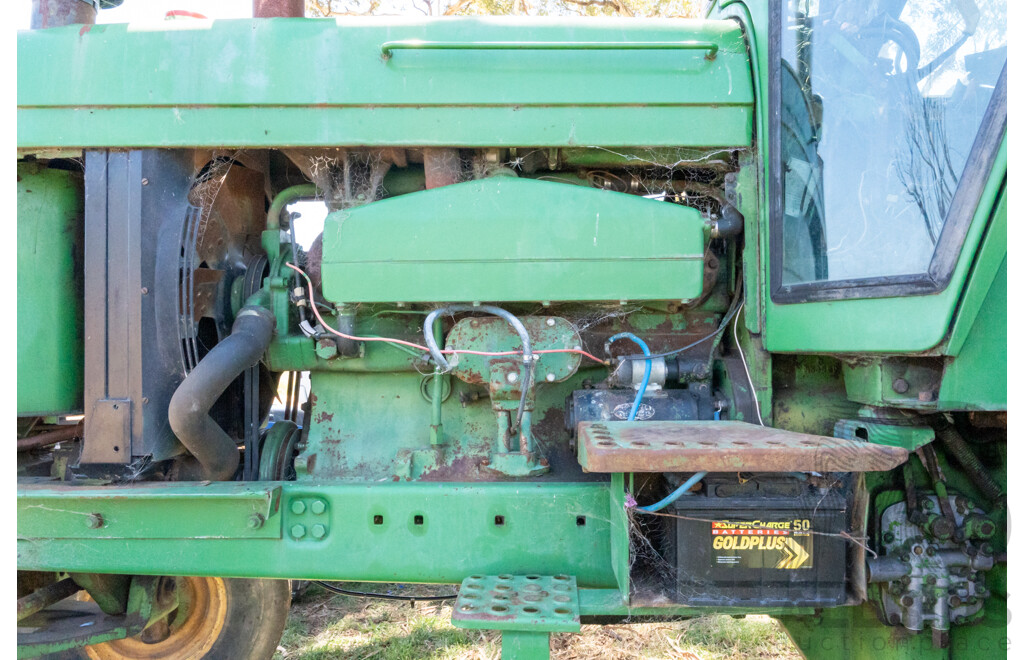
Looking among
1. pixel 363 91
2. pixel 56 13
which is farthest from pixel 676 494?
pixel 56 13

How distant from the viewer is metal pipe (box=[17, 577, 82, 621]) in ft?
5.95

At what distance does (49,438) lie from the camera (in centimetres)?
194

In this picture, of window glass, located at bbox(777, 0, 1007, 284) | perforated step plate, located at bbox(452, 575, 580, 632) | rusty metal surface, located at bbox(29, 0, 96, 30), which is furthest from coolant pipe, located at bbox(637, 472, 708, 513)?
rusty metal surface, located at bbox(29, 0, 96, 30)

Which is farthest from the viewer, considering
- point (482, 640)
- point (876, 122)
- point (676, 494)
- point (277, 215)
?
point (482, 640)

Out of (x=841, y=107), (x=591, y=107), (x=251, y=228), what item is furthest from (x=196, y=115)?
(x=841, y=107)

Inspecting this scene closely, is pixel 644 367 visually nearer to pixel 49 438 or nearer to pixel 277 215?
pixel 277 215

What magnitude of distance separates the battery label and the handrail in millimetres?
1299

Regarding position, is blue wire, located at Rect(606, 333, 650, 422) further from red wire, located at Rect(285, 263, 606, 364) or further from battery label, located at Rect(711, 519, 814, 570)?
battery label, located at Rect(711, 519, 814, 570)

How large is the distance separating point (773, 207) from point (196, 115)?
169 cm

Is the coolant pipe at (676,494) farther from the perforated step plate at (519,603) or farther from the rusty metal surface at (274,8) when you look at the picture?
the rusty metal surface at (274,8)

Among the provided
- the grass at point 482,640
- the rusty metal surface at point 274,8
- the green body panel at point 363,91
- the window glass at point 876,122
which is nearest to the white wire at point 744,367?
the window glass at point 876,122

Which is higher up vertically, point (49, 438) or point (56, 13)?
point (56, 13)

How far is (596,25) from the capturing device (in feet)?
6.11

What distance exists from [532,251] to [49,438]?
1.61 meters
